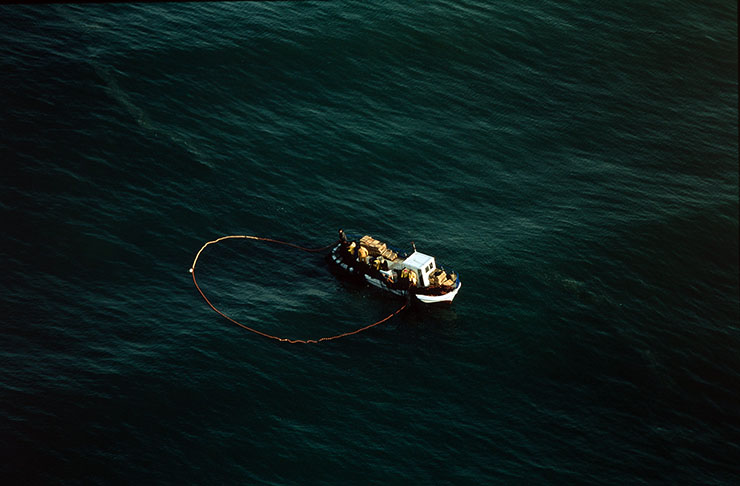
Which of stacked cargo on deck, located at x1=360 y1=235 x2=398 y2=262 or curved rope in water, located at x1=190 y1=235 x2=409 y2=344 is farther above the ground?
stacked cargo on deck, located at x1=360 y1=235 x2=398 y2=262

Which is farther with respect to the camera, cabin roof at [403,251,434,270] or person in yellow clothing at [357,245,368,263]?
person in yellow clothing at [357,245,368,263]

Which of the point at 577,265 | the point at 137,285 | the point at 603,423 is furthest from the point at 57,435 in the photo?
the point at 577,265

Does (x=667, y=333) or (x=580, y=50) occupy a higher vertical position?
(x=580, y=50)

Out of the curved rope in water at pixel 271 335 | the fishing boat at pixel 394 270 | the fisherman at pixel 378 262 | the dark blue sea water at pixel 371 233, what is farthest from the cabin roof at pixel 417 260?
the dark blue sea water at pixel 371 233

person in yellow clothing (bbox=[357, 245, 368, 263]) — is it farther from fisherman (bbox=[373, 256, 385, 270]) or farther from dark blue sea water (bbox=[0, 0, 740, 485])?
dark blue sea water (bbox=[0, 0, 740, 485])

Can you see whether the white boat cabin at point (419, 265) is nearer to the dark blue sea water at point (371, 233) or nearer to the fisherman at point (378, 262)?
the fisherman at point (378, 262)

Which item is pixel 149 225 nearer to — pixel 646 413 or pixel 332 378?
pixel 332 378

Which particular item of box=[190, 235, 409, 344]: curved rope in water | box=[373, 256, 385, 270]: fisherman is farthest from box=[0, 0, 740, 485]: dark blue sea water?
box=[373, 256, 385, 270]: fisherman
